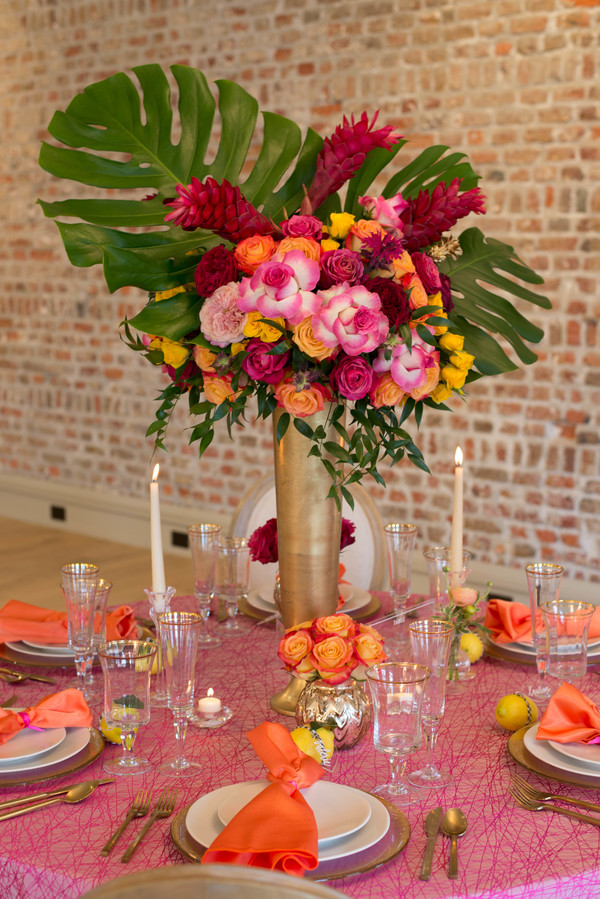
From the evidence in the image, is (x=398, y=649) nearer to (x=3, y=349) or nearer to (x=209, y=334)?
(x=209, y=334)

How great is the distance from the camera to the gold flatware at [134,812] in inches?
44.8

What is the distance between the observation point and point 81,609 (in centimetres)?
161

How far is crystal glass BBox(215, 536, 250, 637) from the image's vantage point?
6.35 ft

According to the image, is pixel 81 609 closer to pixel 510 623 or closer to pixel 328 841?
pixel 328 841

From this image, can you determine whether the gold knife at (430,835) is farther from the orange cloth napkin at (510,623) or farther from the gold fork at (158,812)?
the orange cloth napkin at (510,623)

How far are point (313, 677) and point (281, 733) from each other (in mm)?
189

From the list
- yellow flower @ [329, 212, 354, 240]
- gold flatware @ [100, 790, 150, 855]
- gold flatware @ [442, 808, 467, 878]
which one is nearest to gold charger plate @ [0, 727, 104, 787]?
gold flatware @ [100, 790, 150, 855]

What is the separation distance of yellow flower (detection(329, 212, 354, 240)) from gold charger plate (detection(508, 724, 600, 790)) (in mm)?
787

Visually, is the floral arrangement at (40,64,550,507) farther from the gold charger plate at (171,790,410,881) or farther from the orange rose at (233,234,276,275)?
the gold charger plate at (171,790,410,881)

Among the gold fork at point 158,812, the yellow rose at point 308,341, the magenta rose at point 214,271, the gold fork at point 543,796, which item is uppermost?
the magenta rose at point 214,271

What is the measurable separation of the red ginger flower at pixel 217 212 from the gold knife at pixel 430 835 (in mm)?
853

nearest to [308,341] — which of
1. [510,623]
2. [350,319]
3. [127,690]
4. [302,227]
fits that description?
[350,319]

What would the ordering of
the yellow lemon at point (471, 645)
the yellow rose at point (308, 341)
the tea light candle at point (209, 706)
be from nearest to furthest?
the yellow rose at point (308, 341) → the tea light candle at point (209, 706) → the yellow lemon at point (471, 645)

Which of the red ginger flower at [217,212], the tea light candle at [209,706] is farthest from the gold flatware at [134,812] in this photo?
the red ginger flower at [217,212]
